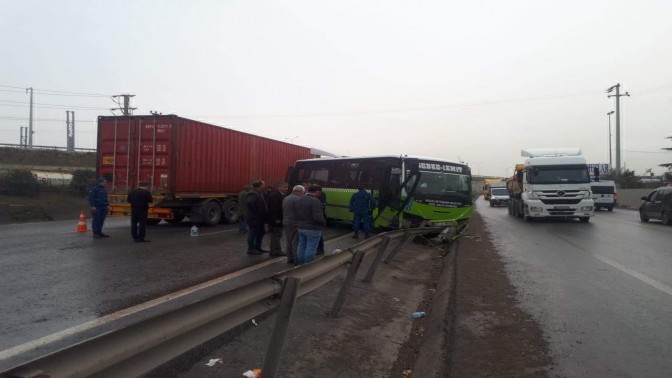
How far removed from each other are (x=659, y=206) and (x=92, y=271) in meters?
21.6

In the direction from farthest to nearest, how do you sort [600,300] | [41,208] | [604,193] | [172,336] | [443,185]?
[604,193], [41,208], [443,185], [600,300], [172,336]

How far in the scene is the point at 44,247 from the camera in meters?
11.3

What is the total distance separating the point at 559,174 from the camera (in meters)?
21.4

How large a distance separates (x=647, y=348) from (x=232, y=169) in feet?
51.9

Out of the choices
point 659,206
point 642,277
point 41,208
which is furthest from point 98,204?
point 659,206

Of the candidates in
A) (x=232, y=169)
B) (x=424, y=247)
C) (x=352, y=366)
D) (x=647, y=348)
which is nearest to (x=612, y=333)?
(x=647, y=348)

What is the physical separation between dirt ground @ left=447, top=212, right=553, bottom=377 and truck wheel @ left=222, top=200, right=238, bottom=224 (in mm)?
11213

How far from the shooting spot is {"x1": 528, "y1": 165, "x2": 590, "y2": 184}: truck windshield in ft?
69.8

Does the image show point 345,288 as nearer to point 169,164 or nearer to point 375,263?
point 375,263

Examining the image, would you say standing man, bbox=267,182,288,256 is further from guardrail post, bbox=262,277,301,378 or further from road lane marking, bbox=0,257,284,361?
guardrail post, bbox=262,277,301,378

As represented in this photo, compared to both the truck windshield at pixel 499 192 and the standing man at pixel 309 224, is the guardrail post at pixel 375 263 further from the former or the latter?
the truck windshield at pixel 499 192

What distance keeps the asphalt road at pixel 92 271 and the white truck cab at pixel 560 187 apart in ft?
36.7

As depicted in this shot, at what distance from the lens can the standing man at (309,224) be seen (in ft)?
27.9

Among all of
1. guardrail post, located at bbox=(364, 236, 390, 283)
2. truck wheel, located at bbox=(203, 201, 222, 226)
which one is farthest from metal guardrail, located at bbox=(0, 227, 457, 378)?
truck wheel, located at bbox=(203, 201, 222, 226)
